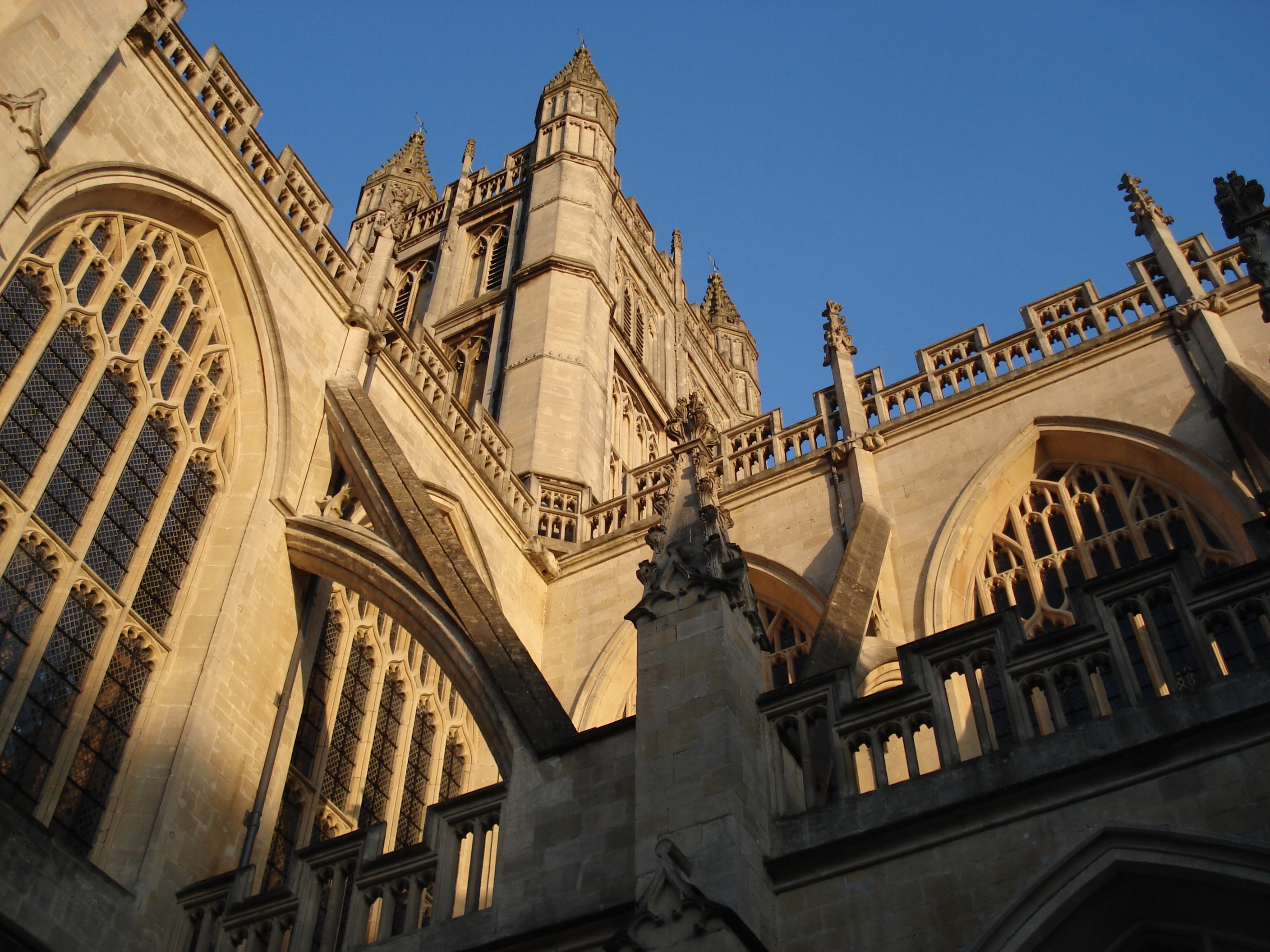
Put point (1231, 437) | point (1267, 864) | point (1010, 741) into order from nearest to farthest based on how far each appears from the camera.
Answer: point (1267, 864) < point (1010, 741) < point (1231, 437)

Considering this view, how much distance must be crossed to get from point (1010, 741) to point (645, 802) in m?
1.94

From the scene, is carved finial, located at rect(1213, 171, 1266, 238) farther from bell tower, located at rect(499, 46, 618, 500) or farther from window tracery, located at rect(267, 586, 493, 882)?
bell tower, located at rect(499, 46, 618, 500)

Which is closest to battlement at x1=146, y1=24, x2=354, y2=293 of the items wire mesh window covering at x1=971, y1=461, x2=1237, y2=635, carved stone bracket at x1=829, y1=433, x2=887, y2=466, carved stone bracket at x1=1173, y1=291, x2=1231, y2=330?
carved stone bracket at x1=829, y1=433, x2=887, y2=466

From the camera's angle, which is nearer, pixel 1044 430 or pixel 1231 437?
pixel 1231 437

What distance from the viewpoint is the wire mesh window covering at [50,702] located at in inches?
330

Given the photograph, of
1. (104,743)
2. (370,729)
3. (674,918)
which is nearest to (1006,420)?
(370,729)

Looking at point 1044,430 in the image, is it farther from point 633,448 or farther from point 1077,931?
point 633,448

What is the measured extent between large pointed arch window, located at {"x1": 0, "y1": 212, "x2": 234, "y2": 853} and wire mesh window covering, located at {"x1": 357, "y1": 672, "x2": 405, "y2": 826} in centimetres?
247

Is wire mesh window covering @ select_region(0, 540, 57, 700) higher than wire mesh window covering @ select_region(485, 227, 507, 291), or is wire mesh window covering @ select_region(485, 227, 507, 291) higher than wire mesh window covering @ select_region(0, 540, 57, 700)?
wire mesh window covering @ select_region(485, 227, 507, 291)

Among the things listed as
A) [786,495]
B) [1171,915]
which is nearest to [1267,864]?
[1171,915]

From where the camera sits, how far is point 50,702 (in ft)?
29.0

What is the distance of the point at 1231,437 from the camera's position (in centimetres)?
1185

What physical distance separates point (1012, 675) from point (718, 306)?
32.6m

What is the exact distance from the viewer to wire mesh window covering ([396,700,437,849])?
1164 centimetres
